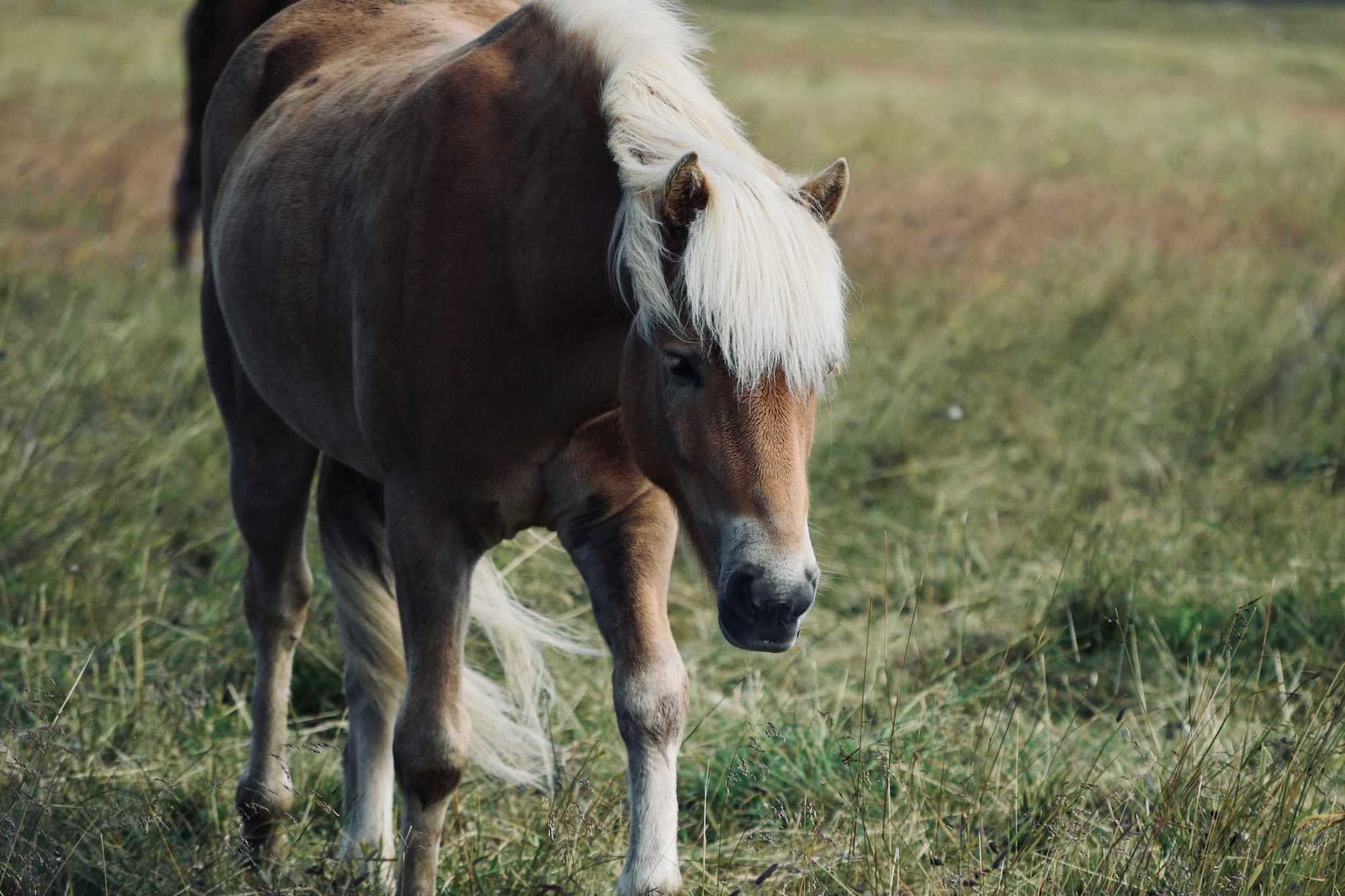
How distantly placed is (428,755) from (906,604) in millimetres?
1932

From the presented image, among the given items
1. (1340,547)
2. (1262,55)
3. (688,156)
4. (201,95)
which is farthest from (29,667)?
(1262,55)

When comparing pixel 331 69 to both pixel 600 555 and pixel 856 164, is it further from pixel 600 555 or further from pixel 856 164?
pixel 856 164

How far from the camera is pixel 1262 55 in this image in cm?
4072

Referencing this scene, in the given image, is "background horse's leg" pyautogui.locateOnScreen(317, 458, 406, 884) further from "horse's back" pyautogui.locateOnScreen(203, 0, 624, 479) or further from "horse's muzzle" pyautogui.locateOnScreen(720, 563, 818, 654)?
"horse's muzzle" pyautogui.locateOnScreen(720, 563, 818, 654)

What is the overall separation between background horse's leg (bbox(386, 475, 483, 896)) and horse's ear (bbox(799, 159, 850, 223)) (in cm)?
93

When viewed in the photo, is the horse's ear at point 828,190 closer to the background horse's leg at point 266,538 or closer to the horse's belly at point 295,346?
the horse's belly at point 295,346

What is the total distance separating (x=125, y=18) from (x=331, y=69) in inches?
909

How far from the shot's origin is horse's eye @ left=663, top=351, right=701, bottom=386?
75.7 inches

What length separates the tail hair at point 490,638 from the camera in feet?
9.25

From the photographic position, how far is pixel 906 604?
150 inches

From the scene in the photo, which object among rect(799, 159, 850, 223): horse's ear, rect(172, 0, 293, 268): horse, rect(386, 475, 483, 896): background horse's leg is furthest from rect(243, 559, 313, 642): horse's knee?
rect(172, 0, 293, 268): horse

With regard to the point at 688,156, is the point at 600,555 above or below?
below

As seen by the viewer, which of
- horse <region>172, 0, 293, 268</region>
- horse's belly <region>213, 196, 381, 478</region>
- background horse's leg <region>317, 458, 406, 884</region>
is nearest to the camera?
horse's belly <region>213, 196, 381, 478</region>

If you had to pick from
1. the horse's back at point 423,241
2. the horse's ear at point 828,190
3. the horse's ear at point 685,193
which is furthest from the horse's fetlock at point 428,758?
the horse's ear at point 828,190
